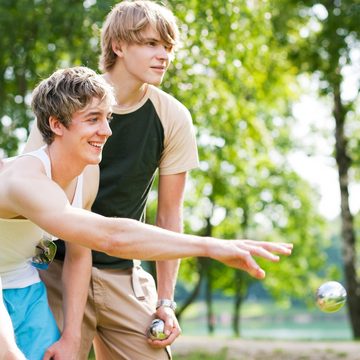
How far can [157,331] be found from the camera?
3.74m

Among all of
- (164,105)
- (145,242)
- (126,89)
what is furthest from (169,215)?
(145,242)

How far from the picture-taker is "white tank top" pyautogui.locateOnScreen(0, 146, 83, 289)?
319 centimetres

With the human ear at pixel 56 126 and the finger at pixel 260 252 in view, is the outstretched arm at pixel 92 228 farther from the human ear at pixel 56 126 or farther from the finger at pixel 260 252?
the human ear at pixel 56 126

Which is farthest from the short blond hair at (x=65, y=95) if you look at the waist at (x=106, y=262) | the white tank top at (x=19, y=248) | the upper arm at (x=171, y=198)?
the upper arm at (x=171, y=198)

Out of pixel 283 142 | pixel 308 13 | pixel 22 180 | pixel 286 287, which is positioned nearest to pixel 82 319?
pixel 22 180

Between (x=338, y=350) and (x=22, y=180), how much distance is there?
8.47 metres

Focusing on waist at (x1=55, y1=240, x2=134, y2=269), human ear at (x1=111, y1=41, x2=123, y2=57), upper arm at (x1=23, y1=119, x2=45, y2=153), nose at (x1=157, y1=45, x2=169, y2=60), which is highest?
nose at (x1=157, y1=45, x2=169, y2=60)

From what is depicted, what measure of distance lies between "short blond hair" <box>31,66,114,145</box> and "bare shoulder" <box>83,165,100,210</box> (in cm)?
27

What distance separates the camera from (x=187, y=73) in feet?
35.1

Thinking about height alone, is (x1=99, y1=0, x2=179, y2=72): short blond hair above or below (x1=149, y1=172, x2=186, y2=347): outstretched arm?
above

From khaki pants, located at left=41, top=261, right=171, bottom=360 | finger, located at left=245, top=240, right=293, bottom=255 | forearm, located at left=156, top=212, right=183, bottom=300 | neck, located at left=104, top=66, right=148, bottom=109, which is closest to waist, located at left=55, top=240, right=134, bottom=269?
khaki pants, located at left=41, top=261, right=171, bottom=360

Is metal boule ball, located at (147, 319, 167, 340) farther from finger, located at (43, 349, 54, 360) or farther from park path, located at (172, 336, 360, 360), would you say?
park path, located at (172, 336, 360, 360)

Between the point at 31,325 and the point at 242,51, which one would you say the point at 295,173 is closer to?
the point at 242,51

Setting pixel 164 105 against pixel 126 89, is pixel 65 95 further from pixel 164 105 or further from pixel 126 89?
pixel 164 105
